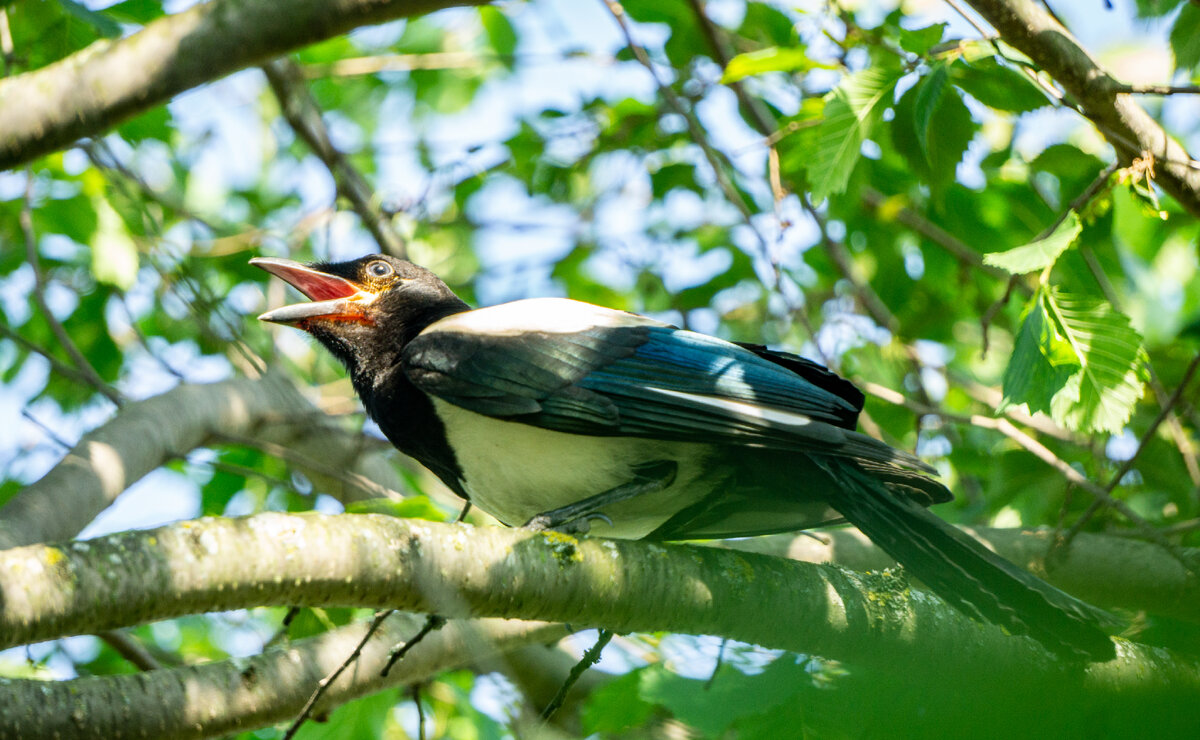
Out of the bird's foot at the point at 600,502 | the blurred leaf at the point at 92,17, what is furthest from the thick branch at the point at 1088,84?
the blurred leaf at the point at 92,17

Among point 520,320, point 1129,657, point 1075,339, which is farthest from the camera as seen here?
point 520,320

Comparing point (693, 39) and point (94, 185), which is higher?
point (693, 39)

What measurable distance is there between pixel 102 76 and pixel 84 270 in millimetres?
2911

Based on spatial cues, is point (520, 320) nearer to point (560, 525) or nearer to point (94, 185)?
point (560, 525)

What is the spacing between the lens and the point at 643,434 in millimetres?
2959

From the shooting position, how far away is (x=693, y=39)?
4562 millimetres

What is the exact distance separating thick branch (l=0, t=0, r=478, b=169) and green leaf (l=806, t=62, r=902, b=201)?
50.1 inches

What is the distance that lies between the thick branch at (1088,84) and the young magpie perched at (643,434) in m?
1.06

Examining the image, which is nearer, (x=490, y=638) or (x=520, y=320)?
(x=490, y=638)

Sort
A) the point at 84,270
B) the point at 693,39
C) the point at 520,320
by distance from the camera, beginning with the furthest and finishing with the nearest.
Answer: the point at 84,270 → the point at 693,39 → the point at 520,320

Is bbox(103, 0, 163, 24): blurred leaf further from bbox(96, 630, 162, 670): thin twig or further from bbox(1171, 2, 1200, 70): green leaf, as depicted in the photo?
bbox(1171, 2, 1200, 70): green leaf

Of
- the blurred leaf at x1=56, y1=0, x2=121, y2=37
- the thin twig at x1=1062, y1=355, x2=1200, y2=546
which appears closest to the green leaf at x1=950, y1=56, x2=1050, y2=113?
the thin twig at x1=1062, y1=355, x2=1200, y2=546

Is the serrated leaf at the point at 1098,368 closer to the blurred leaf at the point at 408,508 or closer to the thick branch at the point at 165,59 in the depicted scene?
the blurred leaf at the point at 408,508

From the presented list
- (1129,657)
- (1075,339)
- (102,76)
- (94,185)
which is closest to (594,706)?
(1129,657)
